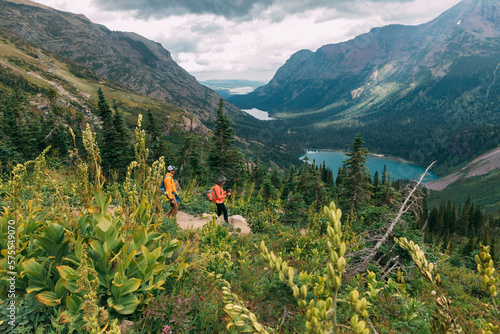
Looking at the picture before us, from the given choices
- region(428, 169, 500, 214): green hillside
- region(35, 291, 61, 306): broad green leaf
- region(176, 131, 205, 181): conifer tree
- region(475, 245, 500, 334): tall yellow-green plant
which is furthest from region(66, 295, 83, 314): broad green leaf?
region(428, 169, 500, 214): green hillside

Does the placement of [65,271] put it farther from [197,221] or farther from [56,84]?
[56,84]

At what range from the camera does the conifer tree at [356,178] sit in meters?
21.3

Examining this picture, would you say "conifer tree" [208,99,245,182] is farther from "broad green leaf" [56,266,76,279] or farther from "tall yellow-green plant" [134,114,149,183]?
"broad green leaf" [56,266,76,279]

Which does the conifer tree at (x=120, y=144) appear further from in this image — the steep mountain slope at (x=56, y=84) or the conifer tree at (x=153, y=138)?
the steep mountain slope at (x=56, y=84)

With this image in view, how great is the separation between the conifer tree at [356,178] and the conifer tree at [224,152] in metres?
9.97

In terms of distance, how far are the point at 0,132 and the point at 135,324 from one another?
30.9 m

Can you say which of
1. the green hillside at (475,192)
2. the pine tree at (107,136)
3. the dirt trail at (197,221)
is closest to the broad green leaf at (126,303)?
the dirt trail at (197,221)

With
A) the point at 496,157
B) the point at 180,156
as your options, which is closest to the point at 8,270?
the point at 180,156

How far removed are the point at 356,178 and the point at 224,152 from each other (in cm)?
1196

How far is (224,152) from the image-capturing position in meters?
20.5

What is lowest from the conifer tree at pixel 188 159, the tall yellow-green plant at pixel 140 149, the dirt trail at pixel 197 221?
the conifer tree at pixel 188 159

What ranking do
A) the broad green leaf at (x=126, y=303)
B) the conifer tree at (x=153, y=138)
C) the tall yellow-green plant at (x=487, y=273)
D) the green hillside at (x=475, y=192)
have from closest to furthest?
the tall yellow-green plant at (x=487, y=273) < the broad green leaf at (x=126, y=303) < the conifer tree at (x=153, y=138) < the green hillside at (x=475, y=192)

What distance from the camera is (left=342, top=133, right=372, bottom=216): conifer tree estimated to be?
70.0 feet

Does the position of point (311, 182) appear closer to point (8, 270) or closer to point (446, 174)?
point (8, 270)
